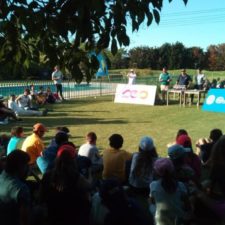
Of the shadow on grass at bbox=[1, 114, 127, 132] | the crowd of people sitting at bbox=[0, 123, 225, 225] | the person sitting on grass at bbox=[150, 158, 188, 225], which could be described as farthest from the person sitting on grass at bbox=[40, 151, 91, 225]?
the shadow on grass at bbox=[1, 114, 127, 132]

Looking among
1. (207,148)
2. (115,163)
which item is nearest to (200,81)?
(207,148)

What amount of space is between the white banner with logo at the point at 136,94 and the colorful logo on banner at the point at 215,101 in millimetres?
3169

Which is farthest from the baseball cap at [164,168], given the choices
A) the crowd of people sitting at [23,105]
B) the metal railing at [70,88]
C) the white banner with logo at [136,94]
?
the metal railing at [70,88]

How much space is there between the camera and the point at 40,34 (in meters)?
3.57

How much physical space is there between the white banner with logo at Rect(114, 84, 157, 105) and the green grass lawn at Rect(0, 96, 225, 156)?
823 mm

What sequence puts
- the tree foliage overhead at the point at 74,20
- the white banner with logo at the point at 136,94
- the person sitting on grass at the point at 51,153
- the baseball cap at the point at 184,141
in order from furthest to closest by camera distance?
the white banner with logo at the point at 136,94 < the baseball cap at the point at 184,141 < the person sitting on grass at the point at 51,153 < the tree foliage overhead at the point at 74,20

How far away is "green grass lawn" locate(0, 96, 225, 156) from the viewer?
14062mm

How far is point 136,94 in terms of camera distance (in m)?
24.1

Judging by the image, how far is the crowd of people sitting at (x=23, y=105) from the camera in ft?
55.7

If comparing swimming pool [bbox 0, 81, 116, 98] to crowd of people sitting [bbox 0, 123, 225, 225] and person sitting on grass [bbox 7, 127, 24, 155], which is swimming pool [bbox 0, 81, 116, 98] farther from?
crowd of people sitting [bbox 0, 123, 225, 225]

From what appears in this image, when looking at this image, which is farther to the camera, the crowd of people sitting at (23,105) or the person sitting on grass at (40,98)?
the person sitting on grass at (40,98)

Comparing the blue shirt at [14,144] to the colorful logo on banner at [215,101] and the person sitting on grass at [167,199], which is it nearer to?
the person sitting on grass at [167,199]

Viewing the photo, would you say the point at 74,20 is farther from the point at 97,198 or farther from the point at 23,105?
the point at 23,105

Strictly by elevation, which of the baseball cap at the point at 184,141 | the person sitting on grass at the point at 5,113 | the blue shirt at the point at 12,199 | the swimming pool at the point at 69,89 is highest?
the blue shirt at the point at 12,199
